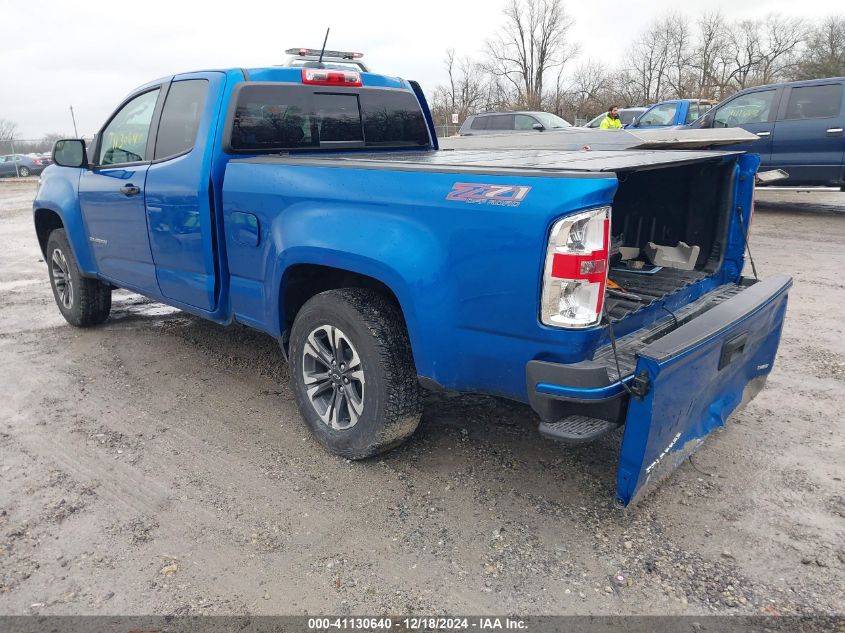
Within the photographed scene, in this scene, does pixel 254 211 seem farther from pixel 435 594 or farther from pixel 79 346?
pixel 79 346

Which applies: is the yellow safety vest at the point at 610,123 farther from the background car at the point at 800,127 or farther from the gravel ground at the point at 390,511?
the gravel ground at the point at 390,511

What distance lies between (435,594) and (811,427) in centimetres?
249

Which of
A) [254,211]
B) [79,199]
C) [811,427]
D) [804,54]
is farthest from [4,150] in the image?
[804,54]

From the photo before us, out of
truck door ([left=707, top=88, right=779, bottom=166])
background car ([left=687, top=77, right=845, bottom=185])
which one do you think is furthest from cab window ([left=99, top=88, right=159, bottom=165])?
truck door ([left=707, top=88, right=779, bottom=166])

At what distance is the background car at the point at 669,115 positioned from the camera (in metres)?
14.2

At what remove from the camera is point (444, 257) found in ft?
8.77

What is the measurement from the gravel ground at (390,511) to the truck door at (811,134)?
22.2 ft

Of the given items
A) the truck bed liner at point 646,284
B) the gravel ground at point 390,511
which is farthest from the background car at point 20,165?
the truck bed liner at point 646,284

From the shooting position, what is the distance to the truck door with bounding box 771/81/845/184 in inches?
391

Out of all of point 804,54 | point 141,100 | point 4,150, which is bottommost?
point 4,150

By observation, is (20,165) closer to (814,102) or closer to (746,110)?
(746,110)

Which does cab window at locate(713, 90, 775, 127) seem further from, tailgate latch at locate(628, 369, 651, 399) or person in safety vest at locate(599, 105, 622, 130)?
tailgate latch at locate(628, 369, 651, 399)

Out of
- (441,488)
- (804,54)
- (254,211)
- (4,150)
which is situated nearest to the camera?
(441,488)

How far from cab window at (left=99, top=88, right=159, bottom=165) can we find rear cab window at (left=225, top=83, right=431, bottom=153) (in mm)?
939
